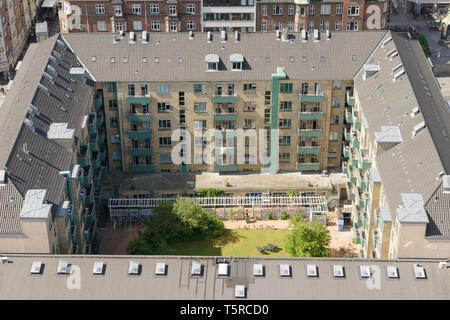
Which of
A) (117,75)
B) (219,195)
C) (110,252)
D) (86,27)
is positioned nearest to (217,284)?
(110,252)

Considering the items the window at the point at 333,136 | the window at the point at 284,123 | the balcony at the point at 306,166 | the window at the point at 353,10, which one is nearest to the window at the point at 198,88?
the window at the point at 284,123

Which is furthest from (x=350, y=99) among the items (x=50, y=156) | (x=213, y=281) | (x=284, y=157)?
(x=213, y=281)

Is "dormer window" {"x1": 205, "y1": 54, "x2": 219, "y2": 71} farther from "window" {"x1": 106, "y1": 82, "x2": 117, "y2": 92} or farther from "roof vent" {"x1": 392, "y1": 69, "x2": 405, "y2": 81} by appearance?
"roof vent" {"x1": 392, "y1": 69, "x2": 405, "y2": 81}

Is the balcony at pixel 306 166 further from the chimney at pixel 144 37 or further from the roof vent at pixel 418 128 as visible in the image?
the chimney at pixel 144 37

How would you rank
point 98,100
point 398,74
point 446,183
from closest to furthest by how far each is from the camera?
point 446,183 < point 398,74 < point 98,100

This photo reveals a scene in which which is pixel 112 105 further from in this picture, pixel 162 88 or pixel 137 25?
pixel 137 25

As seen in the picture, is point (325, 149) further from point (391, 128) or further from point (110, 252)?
point (110, 252)

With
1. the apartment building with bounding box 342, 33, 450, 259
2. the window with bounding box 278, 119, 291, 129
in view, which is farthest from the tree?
the window with bounding box 278, 119, 291, 129
